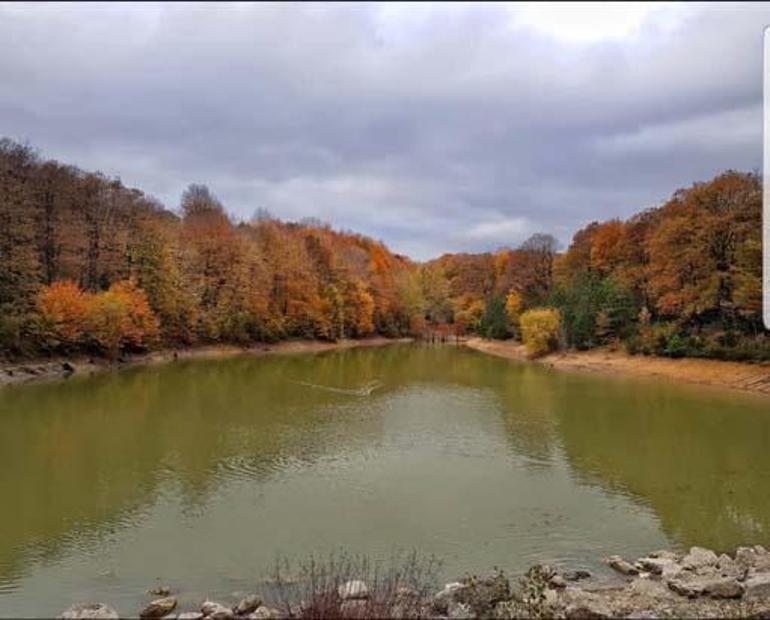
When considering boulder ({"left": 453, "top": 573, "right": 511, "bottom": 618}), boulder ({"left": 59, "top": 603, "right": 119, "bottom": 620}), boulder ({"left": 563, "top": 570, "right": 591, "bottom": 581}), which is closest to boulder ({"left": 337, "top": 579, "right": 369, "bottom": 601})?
boulder ({"left": 453, "top": 573, "right": 511, "bottom": 618})

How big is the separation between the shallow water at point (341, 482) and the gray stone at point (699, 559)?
3.49ft

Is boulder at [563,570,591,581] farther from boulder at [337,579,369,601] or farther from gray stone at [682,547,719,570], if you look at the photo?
boulder at [337,579,369,601]

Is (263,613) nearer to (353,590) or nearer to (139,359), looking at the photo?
(353,590)

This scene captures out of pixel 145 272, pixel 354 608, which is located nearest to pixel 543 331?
pixel 145 272

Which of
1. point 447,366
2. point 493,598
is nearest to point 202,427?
point 493,598

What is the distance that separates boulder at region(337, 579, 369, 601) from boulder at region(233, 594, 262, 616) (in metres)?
1.30

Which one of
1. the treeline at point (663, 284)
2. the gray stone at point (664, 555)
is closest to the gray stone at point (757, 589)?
the gray stone at point (664, 555)

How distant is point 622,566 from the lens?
1285 centimetres

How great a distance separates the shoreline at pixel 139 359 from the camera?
124ft

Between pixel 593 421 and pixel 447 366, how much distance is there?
992 inches

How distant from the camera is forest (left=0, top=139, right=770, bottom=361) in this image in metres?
42.3

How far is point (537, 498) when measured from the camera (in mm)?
17625

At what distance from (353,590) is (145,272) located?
4824 cm

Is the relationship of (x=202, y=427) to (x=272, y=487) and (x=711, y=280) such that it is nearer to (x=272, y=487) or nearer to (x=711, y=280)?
(x=272, y=487)
